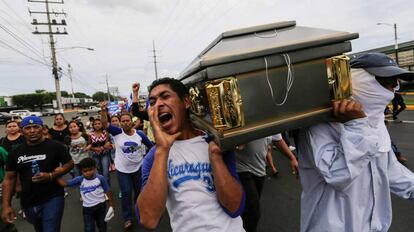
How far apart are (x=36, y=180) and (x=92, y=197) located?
0.89 m

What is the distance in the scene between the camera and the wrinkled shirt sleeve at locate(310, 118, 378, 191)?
1.37m

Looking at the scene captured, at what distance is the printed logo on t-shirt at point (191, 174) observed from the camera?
1385 millimetres

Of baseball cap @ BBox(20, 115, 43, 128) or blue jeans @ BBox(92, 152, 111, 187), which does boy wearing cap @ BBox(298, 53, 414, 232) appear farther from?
blue jeans @ BBox(92, 152, 111, 187)

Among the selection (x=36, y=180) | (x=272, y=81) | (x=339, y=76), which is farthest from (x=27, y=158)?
(x=339, y=76)

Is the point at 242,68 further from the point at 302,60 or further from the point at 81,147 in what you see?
the point at 81,147

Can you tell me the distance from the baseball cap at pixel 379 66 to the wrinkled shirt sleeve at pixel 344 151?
0.28 meters

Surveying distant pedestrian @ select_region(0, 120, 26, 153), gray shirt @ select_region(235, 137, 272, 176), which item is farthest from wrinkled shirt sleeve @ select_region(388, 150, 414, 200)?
distant pedestrian @ select_region(0, 120, 26, 153)

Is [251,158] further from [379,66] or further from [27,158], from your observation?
[27,158]

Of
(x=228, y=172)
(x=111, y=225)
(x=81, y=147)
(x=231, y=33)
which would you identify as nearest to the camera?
(x=228, y=172)

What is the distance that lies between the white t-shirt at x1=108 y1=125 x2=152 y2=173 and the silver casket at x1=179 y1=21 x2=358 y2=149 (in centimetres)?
312

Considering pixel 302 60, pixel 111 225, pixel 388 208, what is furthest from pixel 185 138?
pixel 111 225

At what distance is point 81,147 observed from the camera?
6004mm

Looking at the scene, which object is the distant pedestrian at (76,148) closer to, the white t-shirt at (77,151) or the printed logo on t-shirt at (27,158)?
the white t-shirt at (77,151)

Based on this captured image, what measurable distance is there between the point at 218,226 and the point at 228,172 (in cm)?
26
